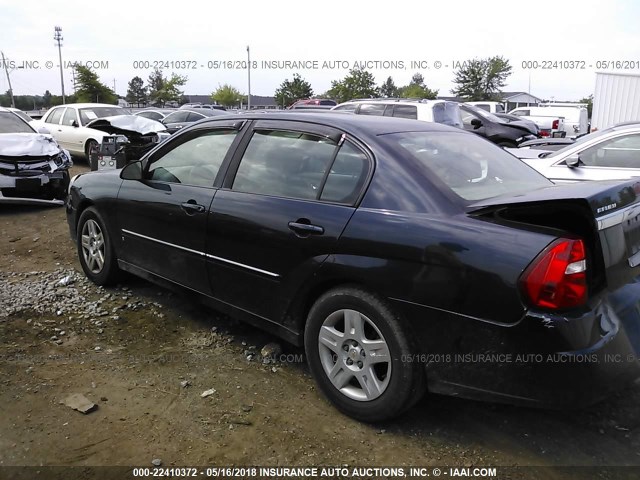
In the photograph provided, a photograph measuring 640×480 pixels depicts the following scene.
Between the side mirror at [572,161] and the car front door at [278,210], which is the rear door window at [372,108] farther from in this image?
the car front door at [278,210]

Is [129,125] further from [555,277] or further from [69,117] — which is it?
[555,277]

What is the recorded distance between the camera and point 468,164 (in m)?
3.17

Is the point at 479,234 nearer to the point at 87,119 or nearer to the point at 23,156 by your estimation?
the point at 23,156

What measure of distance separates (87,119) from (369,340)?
1233 cm

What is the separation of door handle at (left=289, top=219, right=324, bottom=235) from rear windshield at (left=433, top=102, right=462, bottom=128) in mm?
7851

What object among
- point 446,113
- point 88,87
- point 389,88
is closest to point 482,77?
point 389,88

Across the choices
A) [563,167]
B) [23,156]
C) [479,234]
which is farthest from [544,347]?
[23,156]

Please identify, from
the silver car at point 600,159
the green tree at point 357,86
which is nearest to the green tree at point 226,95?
the green tree at point 357,86

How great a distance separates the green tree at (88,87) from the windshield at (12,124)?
37.2m

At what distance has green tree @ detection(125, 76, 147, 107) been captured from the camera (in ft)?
243

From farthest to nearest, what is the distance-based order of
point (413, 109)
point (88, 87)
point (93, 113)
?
point (88, 87)
point (93, 113)
point (413, 109)

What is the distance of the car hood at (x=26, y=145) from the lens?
7815mm

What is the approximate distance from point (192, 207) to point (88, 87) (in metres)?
45.1

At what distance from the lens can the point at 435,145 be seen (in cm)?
322
